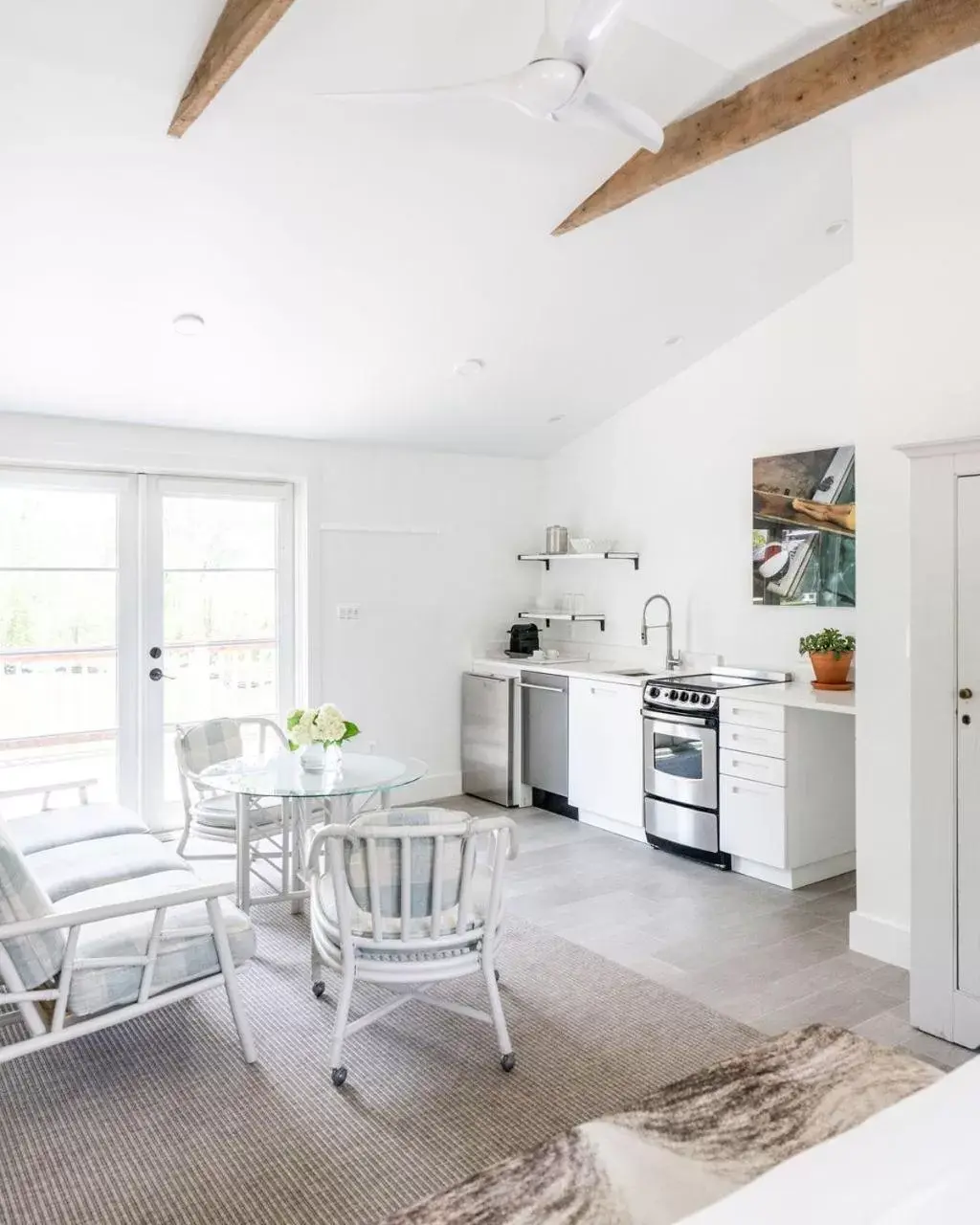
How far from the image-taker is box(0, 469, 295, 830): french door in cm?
488

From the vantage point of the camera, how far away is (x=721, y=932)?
387 cm

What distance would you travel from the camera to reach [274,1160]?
7.69 ft

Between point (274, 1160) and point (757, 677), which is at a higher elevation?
point (757, 677)

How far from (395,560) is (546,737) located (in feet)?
4.89

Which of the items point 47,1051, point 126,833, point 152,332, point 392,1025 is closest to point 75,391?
point 152,332

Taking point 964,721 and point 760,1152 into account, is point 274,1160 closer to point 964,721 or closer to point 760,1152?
point 760,1152

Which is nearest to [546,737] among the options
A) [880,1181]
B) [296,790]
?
[296,790]

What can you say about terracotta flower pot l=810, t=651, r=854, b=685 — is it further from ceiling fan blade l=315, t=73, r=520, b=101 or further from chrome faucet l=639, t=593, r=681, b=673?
ceiling fan blade l=315, t=73, r=520, b=101

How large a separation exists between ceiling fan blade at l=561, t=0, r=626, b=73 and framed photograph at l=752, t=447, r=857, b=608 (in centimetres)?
315

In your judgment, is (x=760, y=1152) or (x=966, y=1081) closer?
(x=966, y=1081)

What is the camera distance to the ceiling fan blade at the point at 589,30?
195 centimetres

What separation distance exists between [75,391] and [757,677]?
3852mm

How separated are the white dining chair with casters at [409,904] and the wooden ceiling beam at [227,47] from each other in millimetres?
2130

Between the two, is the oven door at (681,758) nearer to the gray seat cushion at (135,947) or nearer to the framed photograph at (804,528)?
the framed photograph at (804,528)
